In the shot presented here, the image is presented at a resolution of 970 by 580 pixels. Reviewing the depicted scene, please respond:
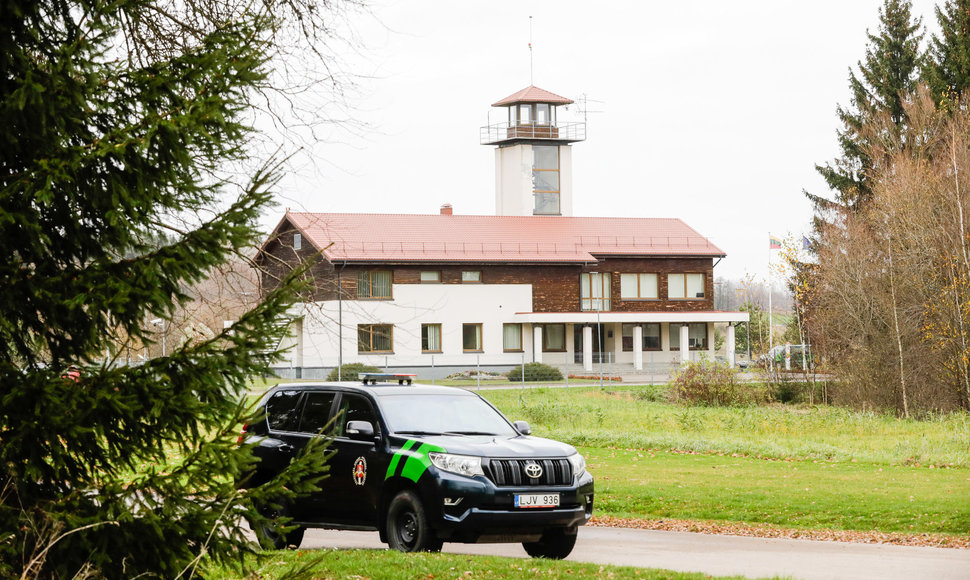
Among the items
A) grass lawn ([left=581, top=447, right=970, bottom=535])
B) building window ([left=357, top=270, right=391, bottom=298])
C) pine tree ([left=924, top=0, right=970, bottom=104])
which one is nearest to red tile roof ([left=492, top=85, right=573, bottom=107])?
building window ([left=357, top=270, right=391, bottom=298])

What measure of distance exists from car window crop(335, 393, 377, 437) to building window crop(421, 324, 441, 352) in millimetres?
48904

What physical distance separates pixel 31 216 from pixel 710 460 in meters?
19.5

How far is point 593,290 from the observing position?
214 feet

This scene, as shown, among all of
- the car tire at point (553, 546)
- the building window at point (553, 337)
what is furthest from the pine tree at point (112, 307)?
the building window at point (553, 337)

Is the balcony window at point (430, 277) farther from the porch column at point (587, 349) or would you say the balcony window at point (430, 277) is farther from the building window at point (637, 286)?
the building window at point (637, 286)

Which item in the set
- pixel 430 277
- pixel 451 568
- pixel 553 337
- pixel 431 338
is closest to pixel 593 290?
pixel 553 337

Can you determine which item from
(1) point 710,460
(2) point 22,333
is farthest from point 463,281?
(2) point 22,333

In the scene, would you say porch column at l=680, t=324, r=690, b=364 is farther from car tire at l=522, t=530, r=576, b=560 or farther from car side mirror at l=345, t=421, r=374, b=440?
car side mirror at l=345, t=421, r=374, b=440

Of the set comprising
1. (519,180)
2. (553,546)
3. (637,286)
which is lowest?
(553,546)

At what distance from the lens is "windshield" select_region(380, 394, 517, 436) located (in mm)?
12023

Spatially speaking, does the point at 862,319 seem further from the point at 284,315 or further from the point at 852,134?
the point at 284,315

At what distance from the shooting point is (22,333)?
5.76 m

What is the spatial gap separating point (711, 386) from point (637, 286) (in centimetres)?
2591

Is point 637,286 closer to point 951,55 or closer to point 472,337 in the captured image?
point 472,337
